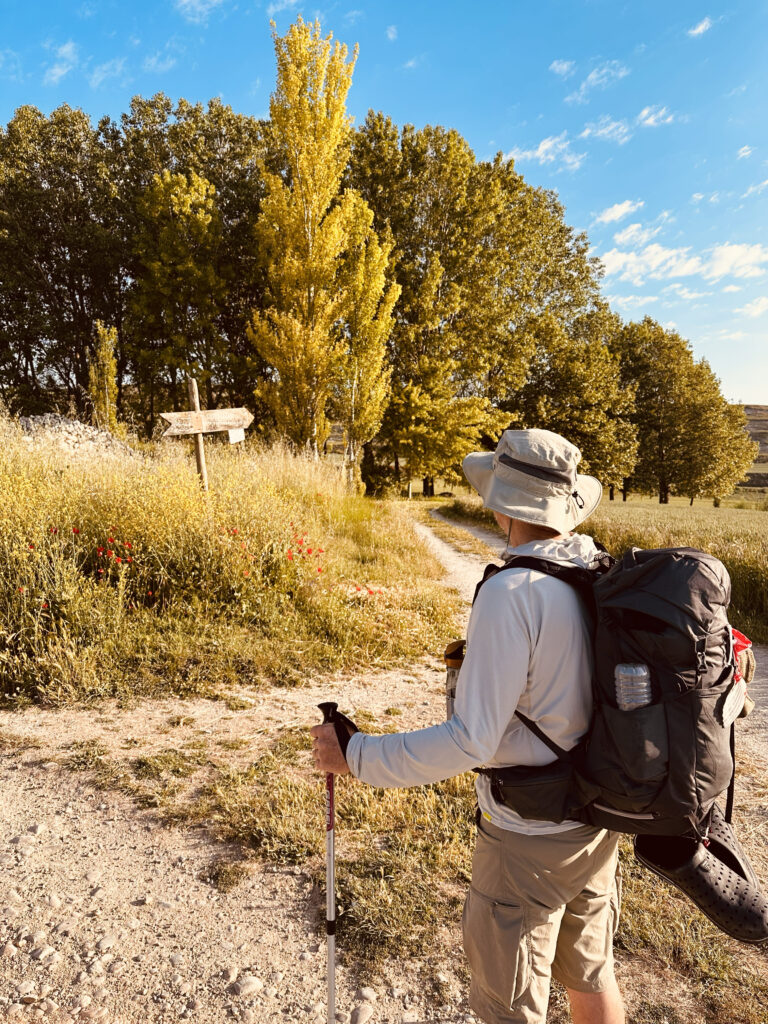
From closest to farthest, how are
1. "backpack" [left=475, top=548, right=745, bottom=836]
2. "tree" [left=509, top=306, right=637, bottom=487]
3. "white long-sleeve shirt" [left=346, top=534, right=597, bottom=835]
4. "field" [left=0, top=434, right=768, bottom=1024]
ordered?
"backpack" [left=475, top=548, right=745, bottom=836] < "white long-sleeve shirt" [left=346, top=534, right=597, bottom=835] < "field" [left=0, top=434, right=768, bottom=1024] < "tree" [left=509, top=306, right=637, bottom=487]

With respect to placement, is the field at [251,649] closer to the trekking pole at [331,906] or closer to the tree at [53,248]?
the trekking pole at [331,906]

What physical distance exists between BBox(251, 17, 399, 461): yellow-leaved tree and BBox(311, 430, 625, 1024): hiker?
14.6 meters

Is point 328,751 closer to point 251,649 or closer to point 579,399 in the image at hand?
point 251,649

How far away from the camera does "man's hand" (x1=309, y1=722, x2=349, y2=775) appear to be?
5.19 feet

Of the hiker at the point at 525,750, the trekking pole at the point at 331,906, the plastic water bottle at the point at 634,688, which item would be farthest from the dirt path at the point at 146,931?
the plastic water bottle at the point at 634,688

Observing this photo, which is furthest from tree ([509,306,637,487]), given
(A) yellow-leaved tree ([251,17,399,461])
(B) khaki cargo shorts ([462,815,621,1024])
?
(B) khaki cargo shorts ([462,815,621,1024])

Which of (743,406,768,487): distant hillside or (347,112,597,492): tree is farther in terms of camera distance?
(743,406,768,487): distant hillside

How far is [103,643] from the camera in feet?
16.5

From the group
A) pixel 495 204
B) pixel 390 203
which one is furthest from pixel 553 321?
pixel 390 203

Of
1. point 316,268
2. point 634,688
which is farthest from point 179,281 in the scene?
point 634,688

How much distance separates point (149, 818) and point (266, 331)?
1457 cm

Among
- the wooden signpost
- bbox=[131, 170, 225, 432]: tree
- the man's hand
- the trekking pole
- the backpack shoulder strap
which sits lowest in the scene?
the trekking pole

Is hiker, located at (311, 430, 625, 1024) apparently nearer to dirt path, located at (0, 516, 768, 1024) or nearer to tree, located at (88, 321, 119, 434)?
dirt path, located at (0, 516, 768, 1024)

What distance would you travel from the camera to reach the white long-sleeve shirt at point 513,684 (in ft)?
4.36
